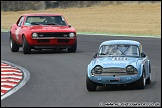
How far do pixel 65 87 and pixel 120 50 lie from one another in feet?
4.86

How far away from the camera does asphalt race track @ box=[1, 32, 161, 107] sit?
40.4 feet

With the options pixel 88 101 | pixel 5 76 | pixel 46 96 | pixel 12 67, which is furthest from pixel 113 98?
pixel 12 67

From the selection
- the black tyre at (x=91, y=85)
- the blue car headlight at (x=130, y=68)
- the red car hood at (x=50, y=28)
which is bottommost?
the black tyre at (x=91, y=85)

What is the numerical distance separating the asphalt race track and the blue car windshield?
2.73 feet

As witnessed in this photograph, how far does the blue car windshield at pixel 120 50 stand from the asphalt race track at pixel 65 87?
83 cm

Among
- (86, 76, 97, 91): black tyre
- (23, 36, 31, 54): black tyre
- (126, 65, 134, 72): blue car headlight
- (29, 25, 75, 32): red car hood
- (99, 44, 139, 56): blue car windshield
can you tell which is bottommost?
(23, 36, 31, 54): black tyre

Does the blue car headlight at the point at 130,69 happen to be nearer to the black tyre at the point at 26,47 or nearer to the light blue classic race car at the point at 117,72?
the light blue classic race car at the point at 117,72

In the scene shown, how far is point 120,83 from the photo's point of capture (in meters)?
13.8

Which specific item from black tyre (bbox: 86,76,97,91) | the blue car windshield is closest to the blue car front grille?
black tyre (bbox: 86,76,97,91)

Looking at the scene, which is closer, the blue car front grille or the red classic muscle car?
Answer: the blue car front grille

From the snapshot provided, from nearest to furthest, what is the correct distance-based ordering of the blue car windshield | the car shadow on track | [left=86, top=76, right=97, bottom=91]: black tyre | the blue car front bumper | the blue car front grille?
the blue car front bumper
the blue car front grille
[left=86, top=76, right=97, bottom=91]: black tyre
the car shadow on track
the blue car windshield

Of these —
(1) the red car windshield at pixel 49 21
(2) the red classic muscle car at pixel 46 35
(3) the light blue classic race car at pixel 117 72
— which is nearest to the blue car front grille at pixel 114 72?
(3) the light blue classic race car at pixel 117 72

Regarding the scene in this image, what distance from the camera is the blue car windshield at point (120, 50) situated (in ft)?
49.0

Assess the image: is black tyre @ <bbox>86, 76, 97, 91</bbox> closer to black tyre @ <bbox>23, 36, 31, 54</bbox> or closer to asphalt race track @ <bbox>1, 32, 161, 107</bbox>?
asphalt race track @ <bbox>1, 32, 161, 107</bbox>
